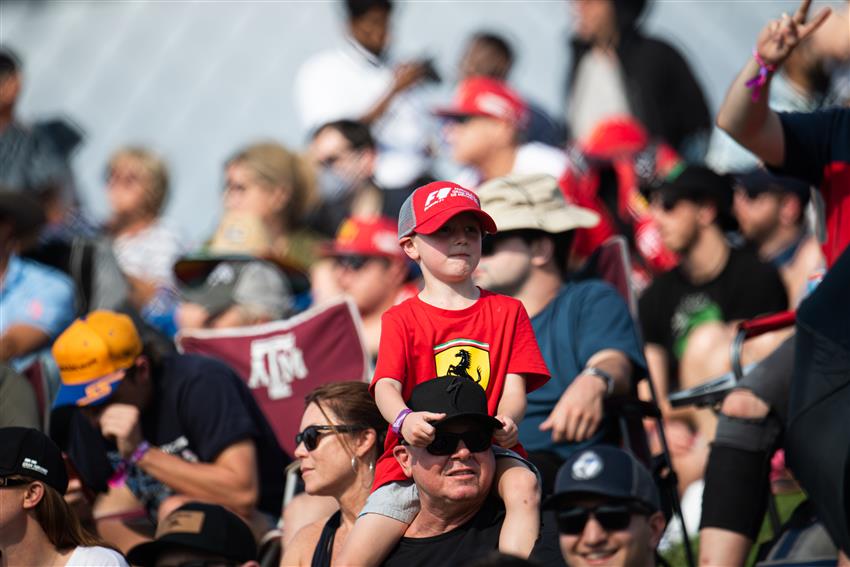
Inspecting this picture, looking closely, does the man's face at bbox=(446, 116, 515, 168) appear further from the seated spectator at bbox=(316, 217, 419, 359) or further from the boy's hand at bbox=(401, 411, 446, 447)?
the boy's hand at bbox=(401, 411, 446, 447)

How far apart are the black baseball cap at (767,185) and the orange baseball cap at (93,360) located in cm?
495

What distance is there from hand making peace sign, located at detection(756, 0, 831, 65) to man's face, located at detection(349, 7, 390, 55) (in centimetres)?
613

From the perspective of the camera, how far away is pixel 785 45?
5.48m

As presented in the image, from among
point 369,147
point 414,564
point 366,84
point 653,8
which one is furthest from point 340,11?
point 414,564

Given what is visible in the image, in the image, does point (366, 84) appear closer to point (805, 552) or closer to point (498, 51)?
point (498, 51)

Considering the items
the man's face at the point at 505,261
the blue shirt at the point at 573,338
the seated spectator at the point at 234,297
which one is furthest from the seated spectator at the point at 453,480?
the seated spectator at the point at 234,297

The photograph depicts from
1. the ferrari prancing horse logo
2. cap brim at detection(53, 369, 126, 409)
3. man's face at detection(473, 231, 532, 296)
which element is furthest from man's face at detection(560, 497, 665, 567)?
cap brim at detection(53, 369, 126, 409)

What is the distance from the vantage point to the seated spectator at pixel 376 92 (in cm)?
1109

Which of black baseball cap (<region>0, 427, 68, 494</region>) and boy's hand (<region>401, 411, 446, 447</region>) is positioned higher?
boy's hand (<region>401, 411, 446, 447</region>)

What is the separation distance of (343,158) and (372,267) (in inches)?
79.0

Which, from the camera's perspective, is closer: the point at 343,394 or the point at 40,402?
the point at 343,394

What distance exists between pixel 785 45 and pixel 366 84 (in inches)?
253

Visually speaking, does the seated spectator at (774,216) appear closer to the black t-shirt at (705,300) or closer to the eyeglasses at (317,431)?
the black t-shirt at (705,300)

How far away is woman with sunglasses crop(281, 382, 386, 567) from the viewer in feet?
17.1
